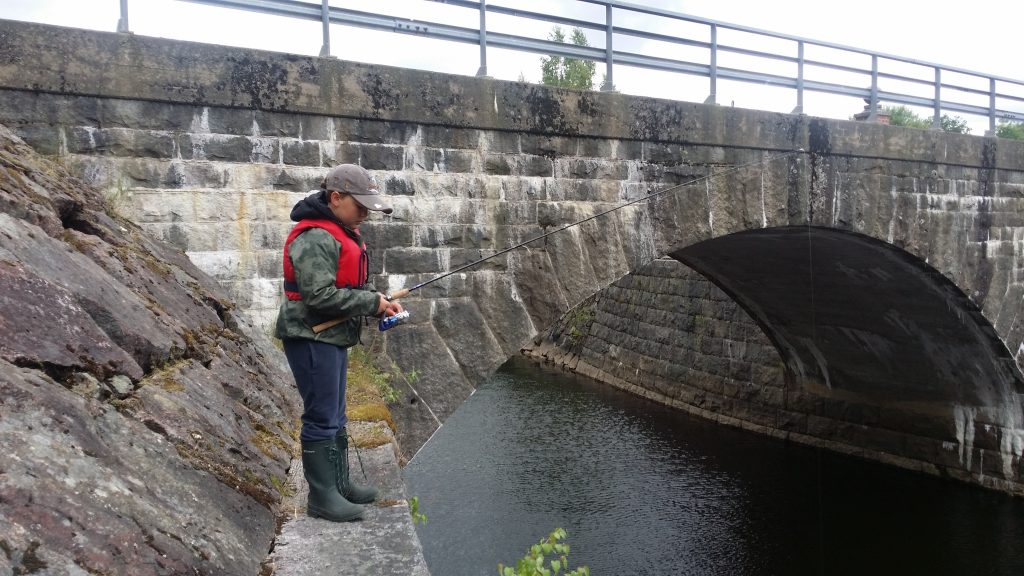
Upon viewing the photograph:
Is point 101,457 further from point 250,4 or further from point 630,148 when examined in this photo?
point 630,148

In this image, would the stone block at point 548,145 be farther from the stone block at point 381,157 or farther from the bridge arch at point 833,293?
→ the stone block at point 381,157

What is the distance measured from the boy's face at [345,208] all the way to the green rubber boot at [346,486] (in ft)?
2.65

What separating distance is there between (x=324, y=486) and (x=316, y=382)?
37 cm

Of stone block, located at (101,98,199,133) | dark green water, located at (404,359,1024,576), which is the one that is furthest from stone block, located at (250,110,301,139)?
dark green water, located at (404,359,1024,576)

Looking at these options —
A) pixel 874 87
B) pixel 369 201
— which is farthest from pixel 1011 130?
pixel 369 201

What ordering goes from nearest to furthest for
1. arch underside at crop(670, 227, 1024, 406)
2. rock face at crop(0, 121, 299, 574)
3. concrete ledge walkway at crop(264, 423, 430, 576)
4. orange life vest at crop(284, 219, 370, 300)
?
rock face at crop(0, 121, 299, 574) → concrete ledge walkway at crop(264, 423, 430, 576) → orange life vest at crop(284, 219, 370, 300) → arch underside at crop(670, 227, 1024, 406)

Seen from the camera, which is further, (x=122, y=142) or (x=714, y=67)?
(x=714, y=67)

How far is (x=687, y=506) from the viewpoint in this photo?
1074cm

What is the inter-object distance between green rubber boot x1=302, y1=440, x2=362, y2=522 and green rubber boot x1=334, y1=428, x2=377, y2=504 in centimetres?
6

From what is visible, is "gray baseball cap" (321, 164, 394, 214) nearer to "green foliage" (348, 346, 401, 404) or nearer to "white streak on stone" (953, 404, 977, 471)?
"green foliage" (348, 346, 401, 404)

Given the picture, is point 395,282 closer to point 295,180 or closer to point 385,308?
point 295,180

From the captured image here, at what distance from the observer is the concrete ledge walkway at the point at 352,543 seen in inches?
88.8

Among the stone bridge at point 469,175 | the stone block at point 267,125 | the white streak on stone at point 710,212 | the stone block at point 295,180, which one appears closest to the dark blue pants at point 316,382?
the stone bridge at point 469,175

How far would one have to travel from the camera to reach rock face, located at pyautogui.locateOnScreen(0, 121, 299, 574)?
1.46 meters
